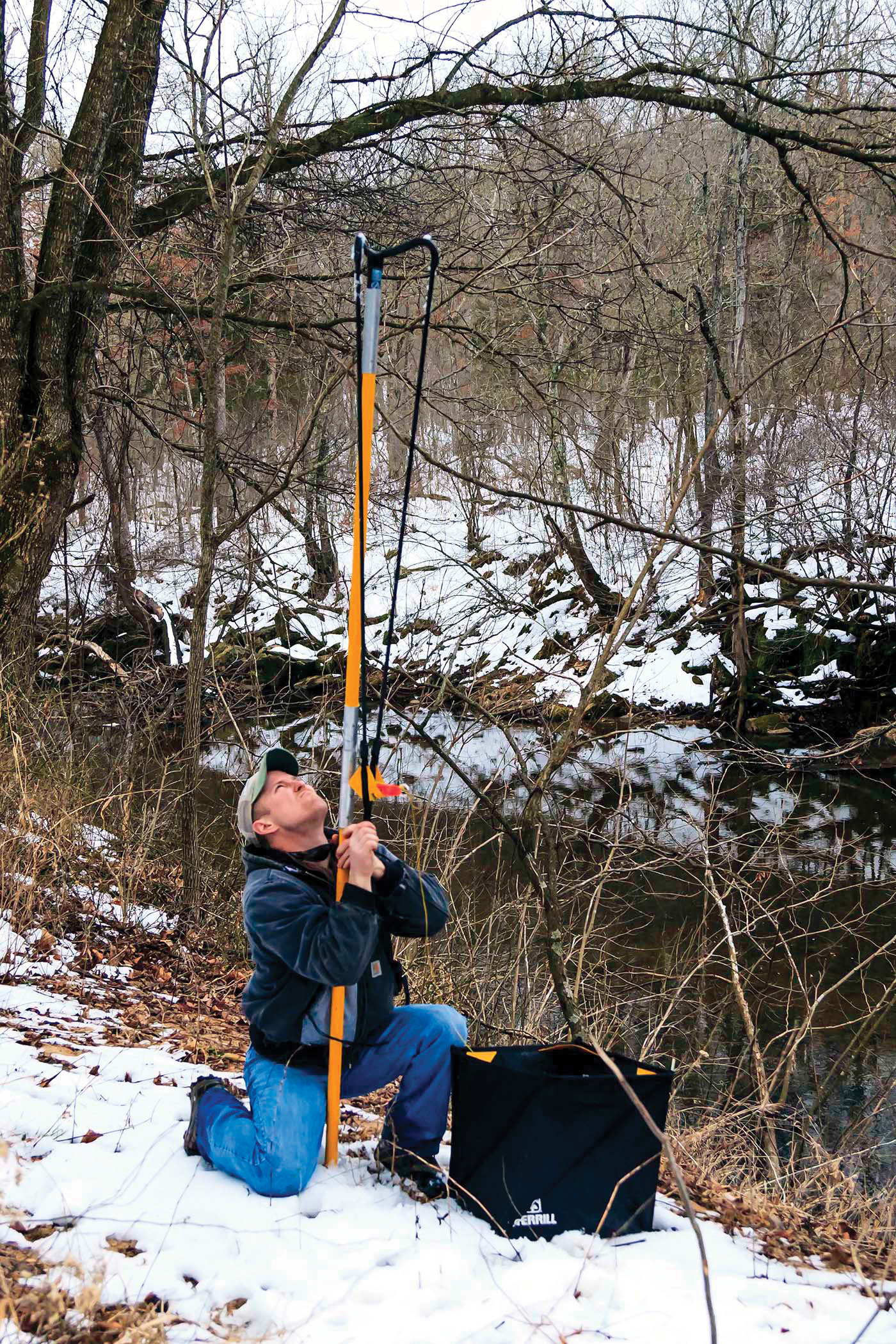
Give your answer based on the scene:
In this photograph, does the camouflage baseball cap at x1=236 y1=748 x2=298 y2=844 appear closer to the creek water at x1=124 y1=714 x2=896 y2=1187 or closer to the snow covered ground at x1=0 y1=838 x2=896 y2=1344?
the snow covered ground at x1=0 y1=838 x2=896 y2=1344

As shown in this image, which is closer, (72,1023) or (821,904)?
(72,1023)

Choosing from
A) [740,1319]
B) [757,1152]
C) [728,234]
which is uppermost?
[728,234]

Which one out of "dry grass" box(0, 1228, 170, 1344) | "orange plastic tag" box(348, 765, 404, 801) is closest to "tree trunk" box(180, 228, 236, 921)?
"orange plastic tag" box(348, 765, 404, 801)

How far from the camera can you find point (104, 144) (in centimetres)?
659

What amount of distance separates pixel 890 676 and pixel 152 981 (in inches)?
433

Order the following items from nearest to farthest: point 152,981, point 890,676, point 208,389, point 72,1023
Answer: point 72,1023 < point 152,981 < point 208,389 < point 890,676

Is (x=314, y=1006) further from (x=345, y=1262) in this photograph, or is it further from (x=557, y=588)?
(x=557, y=588)

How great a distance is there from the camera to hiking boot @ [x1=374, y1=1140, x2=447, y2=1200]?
9.26ft

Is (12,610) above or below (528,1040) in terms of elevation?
above

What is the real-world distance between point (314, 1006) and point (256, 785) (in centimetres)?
63

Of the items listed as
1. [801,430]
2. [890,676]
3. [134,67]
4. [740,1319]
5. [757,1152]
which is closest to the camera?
[740,1319]

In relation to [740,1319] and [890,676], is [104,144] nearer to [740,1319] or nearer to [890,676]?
[740,1319]

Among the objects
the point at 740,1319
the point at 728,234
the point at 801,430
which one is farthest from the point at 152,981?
the point at 728,234

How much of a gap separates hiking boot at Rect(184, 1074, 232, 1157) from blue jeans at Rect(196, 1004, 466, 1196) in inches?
0.7
